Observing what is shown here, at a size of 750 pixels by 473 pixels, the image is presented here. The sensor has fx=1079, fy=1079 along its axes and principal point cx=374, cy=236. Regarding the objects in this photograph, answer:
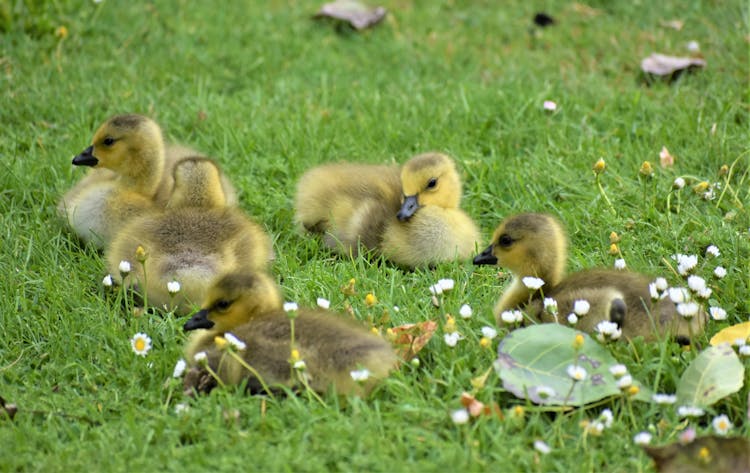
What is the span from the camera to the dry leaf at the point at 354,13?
24.1ft

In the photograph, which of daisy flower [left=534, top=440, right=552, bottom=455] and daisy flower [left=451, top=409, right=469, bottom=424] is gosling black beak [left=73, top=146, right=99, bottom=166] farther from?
daisy flower [left=534, top=440, right=552, bottom=455]

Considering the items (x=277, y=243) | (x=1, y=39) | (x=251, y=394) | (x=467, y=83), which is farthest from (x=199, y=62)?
(x=251, y=394)

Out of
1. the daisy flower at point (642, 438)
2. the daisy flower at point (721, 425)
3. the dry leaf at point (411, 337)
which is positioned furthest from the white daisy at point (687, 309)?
the dry leaf at point (411, 337)

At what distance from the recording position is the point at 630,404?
3.29 meters

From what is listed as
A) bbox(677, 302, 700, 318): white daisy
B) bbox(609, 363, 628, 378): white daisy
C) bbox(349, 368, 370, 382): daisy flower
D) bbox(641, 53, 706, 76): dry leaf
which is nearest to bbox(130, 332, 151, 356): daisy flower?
bbox(349, 368, 370, 382): daisy flower

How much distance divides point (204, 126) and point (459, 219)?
1.80m

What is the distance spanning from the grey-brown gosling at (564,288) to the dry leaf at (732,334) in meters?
0.07

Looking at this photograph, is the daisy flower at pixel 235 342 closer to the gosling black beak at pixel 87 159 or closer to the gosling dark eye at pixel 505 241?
the gosling dark eye at pixel 505 241

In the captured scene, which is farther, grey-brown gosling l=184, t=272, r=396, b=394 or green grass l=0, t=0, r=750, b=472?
grey-brown gosling l=184, t=272, r=396, b=394

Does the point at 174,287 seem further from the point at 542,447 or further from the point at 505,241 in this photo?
the point at 542,447

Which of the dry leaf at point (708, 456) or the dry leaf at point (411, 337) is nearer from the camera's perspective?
the dry leaf at point (708, 456)

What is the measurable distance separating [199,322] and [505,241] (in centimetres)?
116

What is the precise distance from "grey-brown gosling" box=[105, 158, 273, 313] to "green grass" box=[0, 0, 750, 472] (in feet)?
0.48

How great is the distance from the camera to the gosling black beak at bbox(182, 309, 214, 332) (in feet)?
11.6
